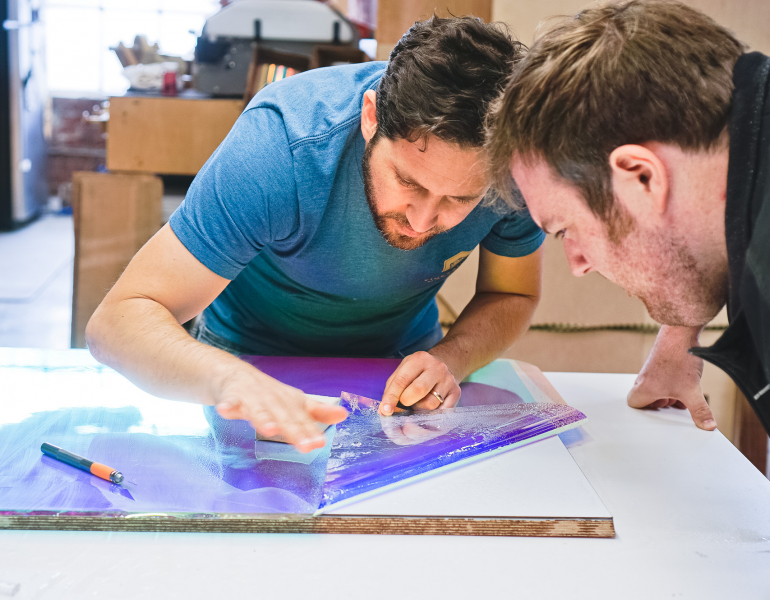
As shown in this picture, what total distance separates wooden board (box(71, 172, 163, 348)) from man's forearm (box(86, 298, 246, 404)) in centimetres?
128

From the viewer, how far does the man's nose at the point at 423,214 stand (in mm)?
1049

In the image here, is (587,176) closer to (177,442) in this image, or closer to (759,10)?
(177,442)

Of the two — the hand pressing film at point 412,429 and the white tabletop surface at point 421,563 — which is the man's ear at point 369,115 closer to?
the hand pressing film at point 412,429

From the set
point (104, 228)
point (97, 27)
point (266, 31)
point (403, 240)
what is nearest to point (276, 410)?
point (403, 240)

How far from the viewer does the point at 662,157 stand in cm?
70

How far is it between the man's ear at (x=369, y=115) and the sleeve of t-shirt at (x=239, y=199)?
5.0 inches

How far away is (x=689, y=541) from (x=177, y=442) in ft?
2.05

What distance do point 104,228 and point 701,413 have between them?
1.88m

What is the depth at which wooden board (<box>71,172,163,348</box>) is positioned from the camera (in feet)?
7.23

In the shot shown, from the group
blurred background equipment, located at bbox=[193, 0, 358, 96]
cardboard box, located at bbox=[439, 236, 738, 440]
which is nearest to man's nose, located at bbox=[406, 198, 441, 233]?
cardboard box, located at bbox=[439, 236, 738, 440]

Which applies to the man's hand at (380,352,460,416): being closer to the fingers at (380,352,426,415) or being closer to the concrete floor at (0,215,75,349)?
the fingers at (380,352,426,415)

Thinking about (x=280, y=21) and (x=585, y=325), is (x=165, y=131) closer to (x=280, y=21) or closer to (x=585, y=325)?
(x=280, y=21)

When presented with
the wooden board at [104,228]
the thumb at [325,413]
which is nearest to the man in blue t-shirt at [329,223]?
the thumb at [325,413]

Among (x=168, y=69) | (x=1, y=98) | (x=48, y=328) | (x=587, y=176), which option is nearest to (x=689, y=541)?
(x=587, y=176)
